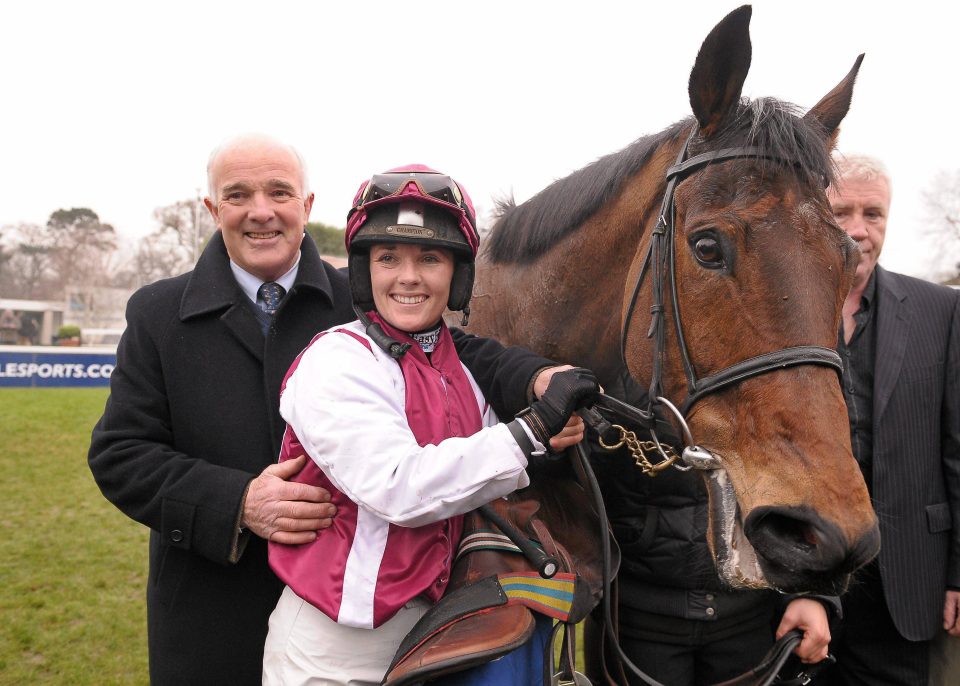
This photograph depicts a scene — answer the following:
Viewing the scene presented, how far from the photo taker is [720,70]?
6.63 ft

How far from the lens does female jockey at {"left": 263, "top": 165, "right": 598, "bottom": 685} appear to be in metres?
1.74

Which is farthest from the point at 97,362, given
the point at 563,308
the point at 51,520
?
the point at 563,308

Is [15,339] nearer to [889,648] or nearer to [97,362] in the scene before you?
[97,362]

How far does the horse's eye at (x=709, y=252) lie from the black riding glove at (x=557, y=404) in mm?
478

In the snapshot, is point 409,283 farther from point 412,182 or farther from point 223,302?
point 223,302

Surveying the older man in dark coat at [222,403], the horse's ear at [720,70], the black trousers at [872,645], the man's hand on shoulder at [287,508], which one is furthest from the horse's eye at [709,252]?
the black trousers at [872,645]

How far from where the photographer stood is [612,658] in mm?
2508

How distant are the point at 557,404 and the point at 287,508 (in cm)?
86

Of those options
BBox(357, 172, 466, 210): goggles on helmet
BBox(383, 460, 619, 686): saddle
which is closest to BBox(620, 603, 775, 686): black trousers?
BBox(383, 460, 619, 686): saddle

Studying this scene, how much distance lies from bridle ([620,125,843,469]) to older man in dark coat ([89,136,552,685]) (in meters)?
0.39

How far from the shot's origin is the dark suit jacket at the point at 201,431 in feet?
7.49

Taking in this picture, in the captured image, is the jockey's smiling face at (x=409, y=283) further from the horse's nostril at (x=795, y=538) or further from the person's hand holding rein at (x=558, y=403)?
the horse's nostril at (x=795, y=538)

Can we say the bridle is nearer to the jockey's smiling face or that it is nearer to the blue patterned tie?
the jockey's smiling face

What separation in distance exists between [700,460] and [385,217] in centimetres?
123
